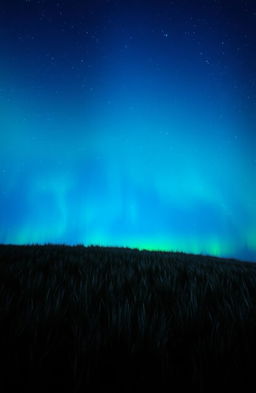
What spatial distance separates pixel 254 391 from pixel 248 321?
0.49 metres

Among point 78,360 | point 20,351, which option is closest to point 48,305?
point 20,351

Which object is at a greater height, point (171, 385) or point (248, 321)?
point (248, 321)

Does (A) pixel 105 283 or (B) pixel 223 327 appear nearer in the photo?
(B) pixel 223 327

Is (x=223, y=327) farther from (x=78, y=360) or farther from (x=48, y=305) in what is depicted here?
(x=48, y=305)

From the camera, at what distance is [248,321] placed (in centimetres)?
102

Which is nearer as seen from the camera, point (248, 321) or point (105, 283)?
point (248, 321)

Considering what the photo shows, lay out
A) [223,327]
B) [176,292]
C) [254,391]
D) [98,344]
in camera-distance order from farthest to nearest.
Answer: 1. [176,292]
2. [223,327]
3. [98,344]
4. [254,391]

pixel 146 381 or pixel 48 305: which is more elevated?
pixel 48 305

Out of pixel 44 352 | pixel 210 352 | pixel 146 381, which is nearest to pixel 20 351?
pixel 44 352

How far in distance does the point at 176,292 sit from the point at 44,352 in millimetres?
1132

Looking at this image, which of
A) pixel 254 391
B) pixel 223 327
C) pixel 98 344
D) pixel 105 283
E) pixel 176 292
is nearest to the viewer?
pixel 254 391

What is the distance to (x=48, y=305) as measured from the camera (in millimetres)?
997

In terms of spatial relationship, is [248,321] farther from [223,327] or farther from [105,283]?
[105,283]

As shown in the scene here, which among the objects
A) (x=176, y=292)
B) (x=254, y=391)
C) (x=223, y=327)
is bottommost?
(x=254, y=391)
